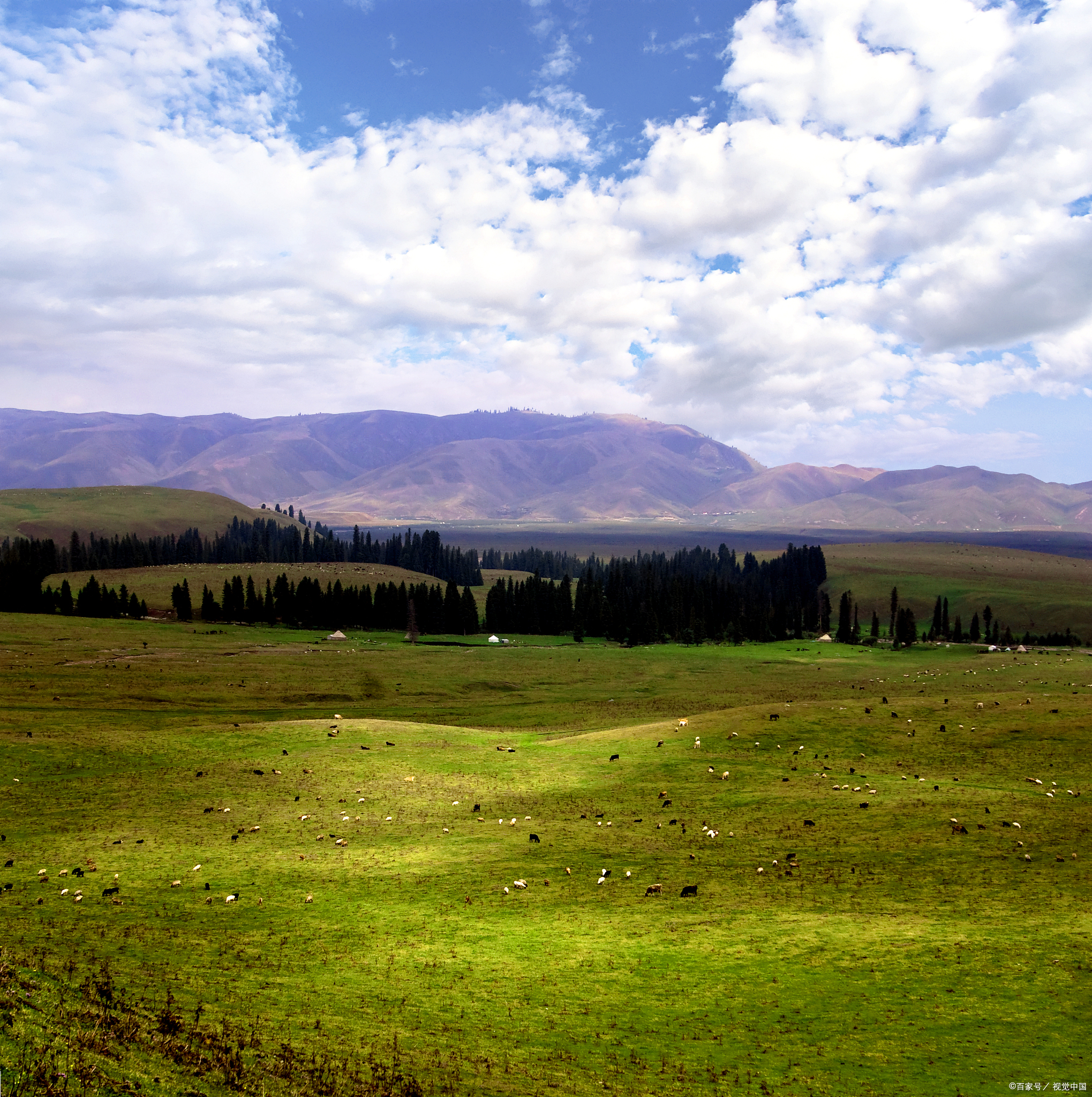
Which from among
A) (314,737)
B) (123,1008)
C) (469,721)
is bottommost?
(469,721)

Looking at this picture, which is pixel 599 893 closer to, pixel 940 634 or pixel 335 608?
pixel 335 608

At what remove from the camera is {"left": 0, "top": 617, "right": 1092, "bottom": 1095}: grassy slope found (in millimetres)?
13484

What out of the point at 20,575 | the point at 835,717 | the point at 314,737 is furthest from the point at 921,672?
the point at 20,575

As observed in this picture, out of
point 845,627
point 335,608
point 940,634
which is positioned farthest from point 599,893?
point 940,634

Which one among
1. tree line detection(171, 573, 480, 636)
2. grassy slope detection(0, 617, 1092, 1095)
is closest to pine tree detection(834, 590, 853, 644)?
tree line detection(171, 573, 480, 636)

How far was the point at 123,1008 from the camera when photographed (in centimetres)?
1257

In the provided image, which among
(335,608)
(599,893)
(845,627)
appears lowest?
(845,627)

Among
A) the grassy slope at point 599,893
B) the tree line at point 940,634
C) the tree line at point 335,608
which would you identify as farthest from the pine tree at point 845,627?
the grassy slope at point 599,893

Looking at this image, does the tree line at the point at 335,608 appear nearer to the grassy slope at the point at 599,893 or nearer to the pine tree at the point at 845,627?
the pine tree at the point at 845,627

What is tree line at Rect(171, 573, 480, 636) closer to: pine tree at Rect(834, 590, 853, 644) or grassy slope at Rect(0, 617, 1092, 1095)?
pine tree at Rect(834, 590, 853, 644)

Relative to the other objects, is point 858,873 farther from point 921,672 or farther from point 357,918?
point 921,672

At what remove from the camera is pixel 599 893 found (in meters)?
21.1

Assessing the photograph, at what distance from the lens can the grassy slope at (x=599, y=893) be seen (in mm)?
13484

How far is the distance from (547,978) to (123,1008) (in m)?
7.89
